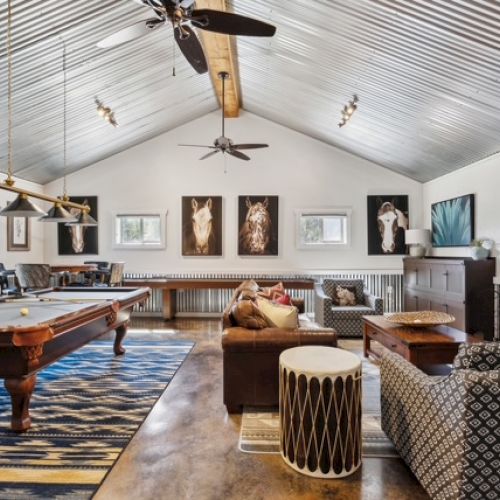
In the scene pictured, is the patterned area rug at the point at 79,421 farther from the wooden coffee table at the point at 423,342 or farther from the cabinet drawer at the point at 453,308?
the cabinet drawer at the point at 453,308

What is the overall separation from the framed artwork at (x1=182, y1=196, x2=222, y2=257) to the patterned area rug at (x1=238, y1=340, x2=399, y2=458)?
4.20 meters

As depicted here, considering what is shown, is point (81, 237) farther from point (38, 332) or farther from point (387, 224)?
point (387, 224)

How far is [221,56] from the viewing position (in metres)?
4.66

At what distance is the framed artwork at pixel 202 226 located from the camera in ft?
22.1

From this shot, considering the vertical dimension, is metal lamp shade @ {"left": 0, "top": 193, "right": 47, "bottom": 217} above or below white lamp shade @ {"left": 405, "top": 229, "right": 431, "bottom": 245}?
above

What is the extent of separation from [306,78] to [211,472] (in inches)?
175

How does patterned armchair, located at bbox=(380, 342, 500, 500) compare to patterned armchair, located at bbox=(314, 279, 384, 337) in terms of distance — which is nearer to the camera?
patterned armchair, located at bbox=(380, 342, 500, 500)

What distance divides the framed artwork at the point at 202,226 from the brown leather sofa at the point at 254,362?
4.04 meters

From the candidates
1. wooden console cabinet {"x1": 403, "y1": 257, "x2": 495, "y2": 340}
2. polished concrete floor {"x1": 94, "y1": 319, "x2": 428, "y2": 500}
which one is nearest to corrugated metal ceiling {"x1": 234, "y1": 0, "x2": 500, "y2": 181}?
wooden console cabinet {"x1": 403, "y1": 257, "x2": 495, "y2": 340}

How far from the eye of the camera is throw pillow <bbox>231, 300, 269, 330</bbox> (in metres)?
2.84

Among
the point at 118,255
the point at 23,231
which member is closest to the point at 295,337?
the point at 118,255

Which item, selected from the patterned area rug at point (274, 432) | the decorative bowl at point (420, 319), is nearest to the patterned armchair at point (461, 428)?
the patterned area rug at point (274, 432)

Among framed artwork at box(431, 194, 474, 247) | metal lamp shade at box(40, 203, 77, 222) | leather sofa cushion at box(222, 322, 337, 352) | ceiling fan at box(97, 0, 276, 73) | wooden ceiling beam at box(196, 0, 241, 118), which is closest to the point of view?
ceiling fan at box(97, 0, 276, 73)

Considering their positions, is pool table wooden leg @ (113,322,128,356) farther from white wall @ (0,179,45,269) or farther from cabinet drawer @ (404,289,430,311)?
cabinet drawer @ (404,289,430,311)
